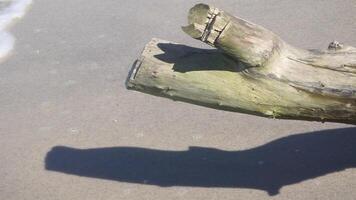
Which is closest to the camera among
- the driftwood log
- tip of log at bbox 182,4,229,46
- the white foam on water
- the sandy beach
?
tip of log at bbox 182,4,229,46

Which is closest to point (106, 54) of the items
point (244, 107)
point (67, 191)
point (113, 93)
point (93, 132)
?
point (113, 93)

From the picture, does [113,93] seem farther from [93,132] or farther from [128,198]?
[128,198]

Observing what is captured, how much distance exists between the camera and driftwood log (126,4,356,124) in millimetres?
3387

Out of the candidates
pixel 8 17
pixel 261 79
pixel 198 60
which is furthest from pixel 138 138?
pixel 8 17

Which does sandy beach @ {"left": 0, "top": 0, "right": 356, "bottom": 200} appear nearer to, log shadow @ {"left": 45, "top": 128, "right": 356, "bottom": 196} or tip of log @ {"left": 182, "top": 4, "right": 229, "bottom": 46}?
log shadow @ {"left": 45, "top": 128, "right": 356, "bottom": 196}

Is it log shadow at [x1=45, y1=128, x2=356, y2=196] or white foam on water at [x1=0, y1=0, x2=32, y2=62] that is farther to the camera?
white foam on water at [x1=0, y1=0, x2=32, y2=62]

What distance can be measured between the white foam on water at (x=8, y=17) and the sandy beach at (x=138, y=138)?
0.18m

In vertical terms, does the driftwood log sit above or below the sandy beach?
above

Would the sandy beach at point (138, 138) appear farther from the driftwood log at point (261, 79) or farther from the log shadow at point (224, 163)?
the driftwood log at point (261, 79)

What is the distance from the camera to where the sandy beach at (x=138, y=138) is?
14.7 feet

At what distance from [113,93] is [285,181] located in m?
2.32

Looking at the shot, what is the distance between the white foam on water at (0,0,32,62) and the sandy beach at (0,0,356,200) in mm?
181

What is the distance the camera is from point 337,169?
4.54 metres

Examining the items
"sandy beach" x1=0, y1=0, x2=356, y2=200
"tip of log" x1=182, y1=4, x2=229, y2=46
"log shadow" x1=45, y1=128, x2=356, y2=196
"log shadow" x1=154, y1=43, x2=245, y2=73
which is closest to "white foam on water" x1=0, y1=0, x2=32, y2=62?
"sandy beach" x1=0, y1=0, x2=356, y2=200
